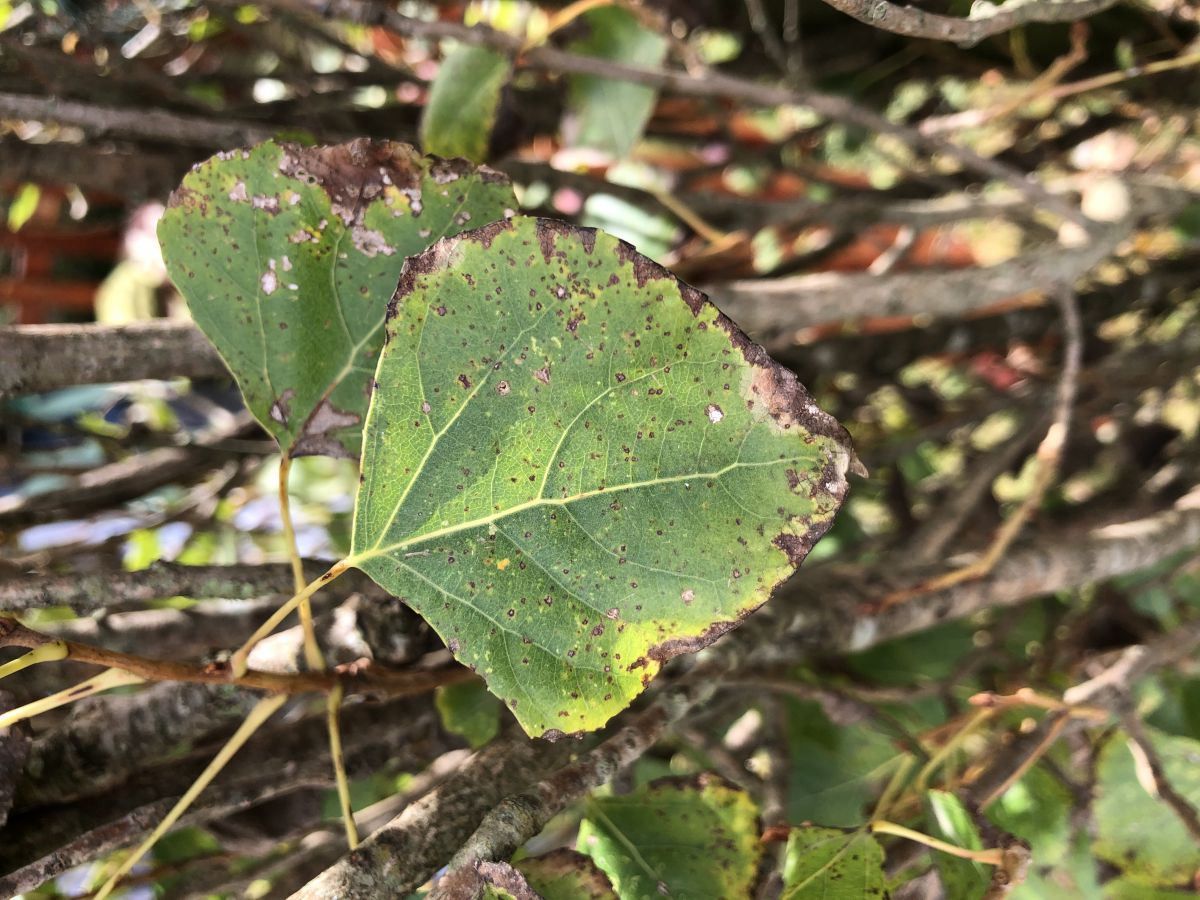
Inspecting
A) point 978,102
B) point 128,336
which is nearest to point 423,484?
point 128,336

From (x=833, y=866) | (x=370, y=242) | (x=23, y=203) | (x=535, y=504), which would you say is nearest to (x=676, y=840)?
(x=833, y=866)

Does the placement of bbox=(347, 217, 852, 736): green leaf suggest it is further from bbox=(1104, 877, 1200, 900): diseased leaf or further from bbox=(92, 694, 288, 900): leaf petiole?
bbox=(1104, 877, 1200, 900): diseased leaf

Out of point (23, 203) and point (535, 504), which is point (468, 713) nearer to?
point (535, 504)

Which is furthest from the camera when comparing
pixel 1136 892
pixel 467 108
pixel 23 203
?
pixel 23 203

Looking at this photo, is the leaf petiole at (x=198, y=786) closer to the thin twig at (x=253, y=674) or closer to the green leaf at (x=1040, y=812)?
the thin twig at (x=253, y=674)

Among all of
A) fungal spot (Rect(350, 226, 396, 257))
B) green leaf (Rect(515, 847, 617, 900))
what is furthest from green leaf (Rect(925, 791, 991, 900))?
fungal spot (Rect(350, 226, 396, 257))

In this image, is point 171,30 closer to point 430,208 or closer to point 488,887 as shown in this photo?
point 430,208
